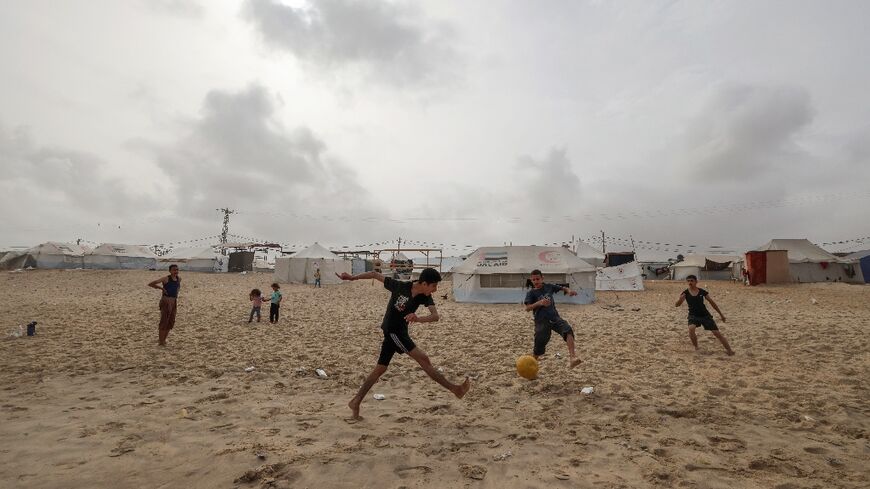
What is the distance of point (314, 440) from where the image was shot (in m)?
4.09

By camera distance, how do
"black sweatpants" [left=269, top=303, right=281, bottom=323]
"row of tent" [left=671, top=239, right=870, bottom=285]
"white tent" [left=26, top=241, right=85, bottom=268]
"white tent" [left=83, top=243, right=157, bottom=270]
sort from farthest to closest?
"white tent" [left=83, top=243, right=157, bottom=270], "white tent" [left=26, top=241, right=85, bottom=268], "row of tent" [left=671, top=239, right=870, bottom=285], "black sweatpants" [left=269, top=303, right=281, bottom=323]

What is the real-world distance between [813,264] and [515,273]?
80.6ft

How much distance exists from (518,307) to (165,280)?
47.1 ft

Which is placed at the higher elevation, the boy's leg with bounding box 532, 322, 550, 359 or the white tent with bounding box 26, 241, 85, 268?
the white tent with bounding box 26, 241, 85, 268

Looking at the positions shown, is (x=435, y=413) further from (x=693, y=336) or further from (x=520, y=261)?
(x=520, y=261)

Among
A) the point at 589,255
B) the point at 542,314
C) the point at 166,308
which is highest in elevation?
the point at 589,255

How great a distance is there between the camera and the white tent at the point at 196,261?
161ft

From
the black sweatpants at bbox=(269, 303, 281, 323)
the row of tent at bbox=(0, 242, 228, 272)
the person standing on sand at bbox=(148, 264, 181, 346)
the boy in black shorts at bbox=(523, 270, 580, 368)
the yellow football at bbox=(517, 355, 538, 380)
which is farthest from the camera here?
the row of tent at bbox=(0, 242, 228, 272)

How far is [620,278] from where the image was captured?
2797cm

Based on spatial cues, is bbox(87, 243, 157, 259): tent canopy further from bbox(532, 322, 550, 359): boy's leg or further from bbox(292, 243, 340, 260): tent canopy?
bbox(532, 322, 550, 359): boy's leg

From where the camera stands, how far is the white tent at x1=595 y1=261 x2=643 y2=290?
89.8 feet

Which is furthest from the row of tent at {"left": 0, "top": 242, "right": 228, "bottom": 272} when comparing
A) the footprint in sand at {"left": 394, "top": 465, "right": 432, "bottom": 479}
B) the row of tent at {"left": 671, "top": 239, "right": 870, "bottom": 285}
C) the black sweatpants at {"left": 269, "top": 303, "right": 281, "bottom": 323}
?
the row of tent at {"left": 671, "top": 239, "right": 870, "bottom": 285}

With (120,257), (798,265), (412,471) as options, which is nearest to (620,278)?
(798,265)

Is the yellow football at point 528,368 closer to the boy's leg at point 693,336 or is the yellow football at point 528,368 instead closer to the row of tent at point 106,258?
the boy's leg at point 693,336
